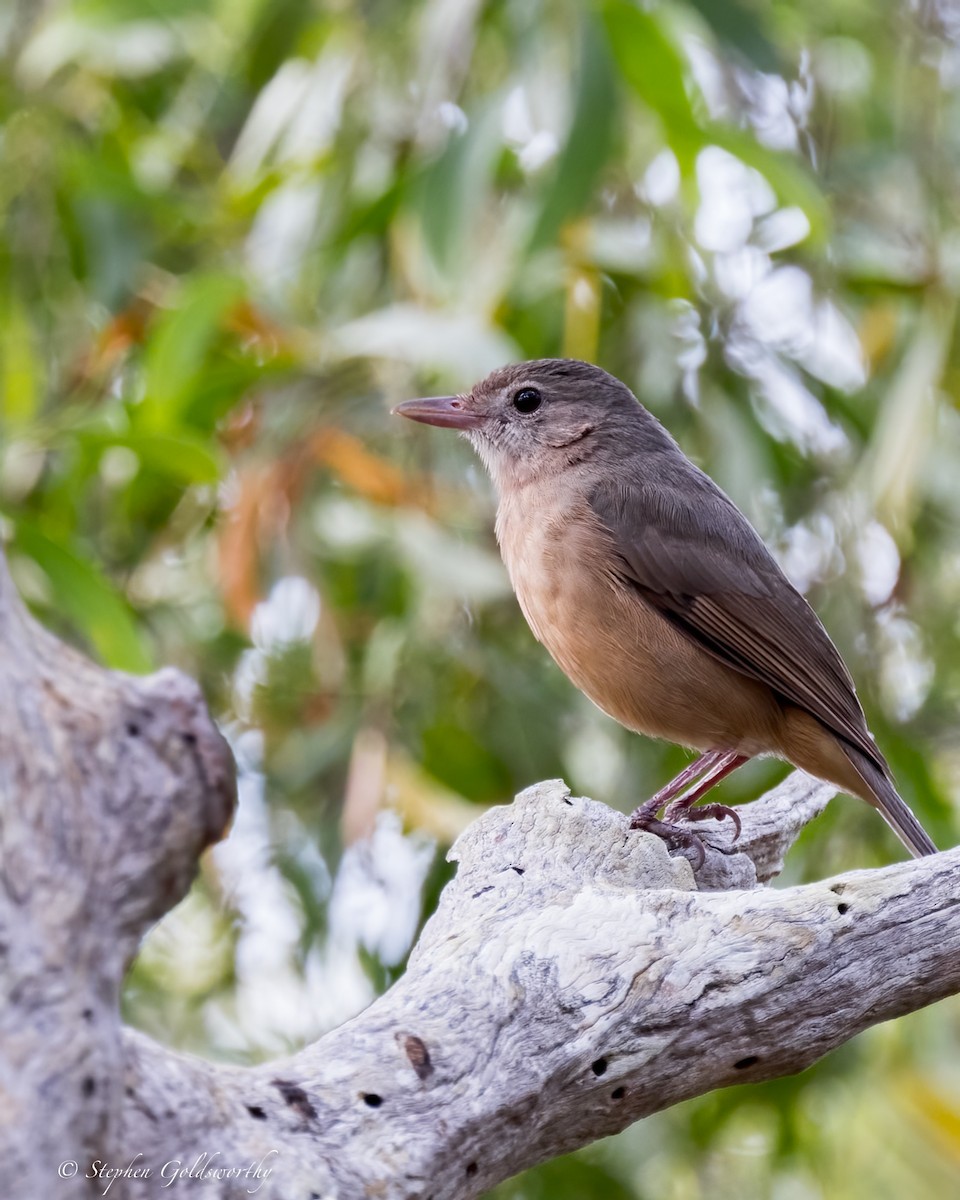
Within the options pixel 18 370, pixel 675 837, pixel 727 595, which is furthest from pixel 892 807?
→ pixel 18 370

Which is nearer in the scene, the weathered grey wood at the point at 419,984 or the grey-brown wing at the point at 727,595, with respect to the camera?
the weathered grey wood at the point at 419,984

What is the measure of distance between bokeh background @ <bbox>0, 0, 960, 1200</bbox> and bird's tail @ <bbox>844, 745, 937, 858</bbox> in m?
0.63

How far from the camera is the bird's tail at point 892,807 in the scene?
431 centimetres

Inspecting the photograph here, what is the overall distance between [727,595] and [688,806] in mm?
621

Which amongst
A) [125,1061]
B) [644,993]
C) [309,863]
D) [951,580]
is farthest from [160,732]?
[951,580]

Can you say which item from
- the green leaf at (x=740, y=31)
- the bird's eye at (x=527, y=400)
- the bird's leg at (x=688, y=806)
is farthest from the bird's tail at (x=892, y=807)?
the green leaf at (x=740, y=31)

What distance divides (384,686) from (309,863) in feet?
2.45

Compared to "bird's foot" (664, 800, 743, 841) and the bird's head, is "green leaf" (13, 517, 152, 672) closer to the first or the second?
the bird's head

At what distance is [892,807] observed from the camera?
4355 mm

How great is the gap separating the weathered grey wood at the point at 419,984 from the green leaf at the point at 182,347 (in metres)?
1.87

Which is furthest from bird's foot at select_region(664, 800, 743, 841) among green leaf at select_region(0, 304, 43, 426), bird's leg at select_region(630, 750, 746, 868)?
green leaf at select_region(0, 304, 43, 426)

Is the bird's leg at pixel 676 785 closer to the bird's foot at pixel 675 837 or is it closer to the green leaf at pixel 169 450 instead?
the bird's foot at pixel 675 837

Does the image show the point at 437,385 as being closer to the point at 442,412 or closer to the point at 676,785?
the point at 442,412

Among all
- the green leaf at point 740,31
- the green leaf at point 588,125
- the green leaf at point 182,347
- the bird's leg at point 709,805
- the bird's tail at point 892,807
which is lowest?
the bird's leg at point 709,805
